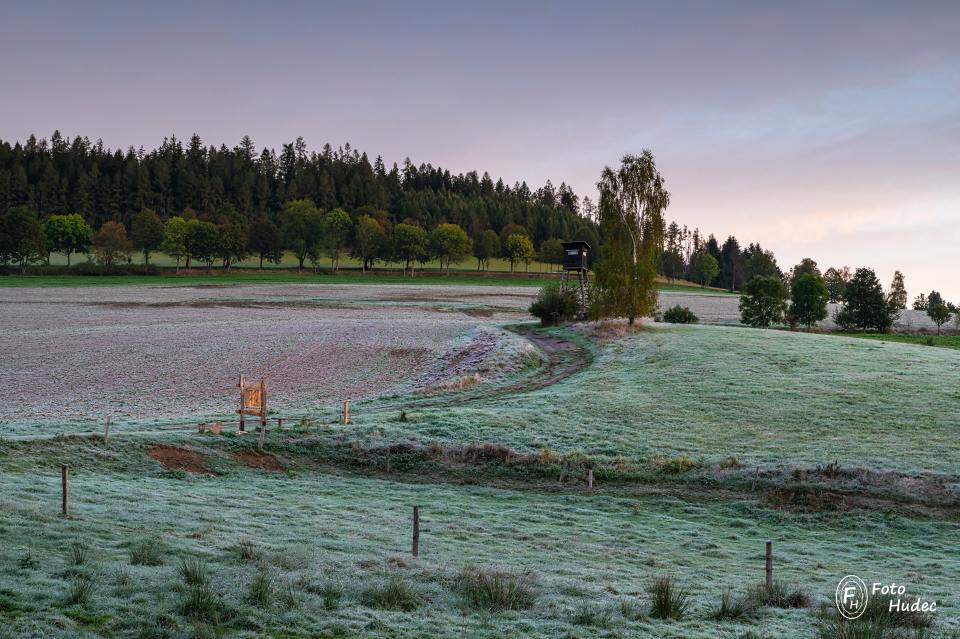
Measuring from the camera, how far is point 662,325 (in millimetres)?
69250

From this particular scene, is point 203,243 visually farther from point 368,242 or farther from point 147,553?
point 147,553

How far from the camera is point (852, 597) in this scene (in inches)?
547

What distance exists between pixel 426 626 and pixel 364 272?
158 m

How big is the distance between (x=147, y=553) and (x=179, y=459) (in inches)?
512

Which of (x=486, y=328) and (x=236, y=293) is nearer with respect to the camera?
(x=486, y=328)

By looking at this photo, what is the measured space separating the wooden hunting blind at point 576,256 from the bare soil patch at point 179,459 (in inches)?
2176

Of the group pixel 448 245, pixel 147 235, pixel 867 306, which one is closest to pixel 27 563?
pixel 867 306

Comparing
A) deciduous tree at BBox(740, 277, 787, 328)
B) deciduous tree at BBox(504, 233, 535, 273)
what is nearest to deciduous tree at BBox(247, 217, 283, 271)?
deciduous tree at BBox(504, 233, 535, 273)

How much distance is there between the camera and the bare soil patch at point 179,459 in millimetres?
25584

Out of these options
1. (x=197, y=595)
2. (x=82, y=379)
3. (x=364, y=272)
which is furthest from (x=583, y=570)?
(x=364, y=272)

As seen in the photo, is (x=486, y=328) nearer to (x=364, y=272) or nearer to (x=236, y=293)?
(x=236, y=293)

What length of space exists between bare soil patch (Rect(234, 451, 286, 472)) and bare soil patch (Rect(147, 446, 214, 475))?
61.1 inches

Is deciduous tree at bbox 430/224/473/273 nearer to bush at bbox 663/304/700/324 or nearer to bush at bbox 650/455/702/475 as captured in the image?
bush at bbox 663/304/700/324

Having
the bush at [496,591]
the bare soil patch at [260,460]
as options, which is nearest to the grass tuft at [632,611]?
the bush at [496,591]
